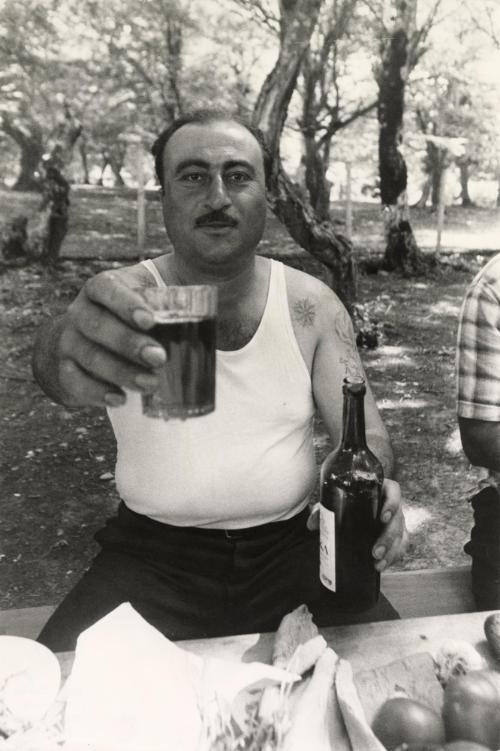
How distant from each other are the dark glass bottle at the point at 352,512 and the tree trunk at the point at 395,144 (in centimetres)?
124

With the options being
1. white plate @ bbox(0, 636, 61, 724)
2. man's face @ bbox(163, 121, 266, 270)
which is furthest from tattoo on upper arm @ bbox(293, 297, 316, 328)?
white plate @ bbox(0, 636, 61, 724)

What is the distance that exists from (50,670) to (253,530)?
1.99ft

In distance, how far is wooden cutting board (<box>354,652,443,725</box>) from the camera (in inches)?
36.2

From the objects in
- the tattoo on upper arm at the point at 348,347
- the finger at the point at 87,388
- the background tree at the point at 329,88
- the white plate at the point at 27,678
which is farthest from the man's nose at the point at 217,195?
the white plate at the point at 27,678

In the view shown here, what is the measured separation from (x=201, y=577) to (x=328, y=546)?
42cm

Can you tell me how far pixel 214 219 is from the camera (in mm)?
1452

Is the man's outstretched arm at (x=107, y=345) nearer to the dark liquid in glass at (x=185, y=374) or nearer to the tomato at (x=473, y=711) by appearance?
the dark liquid in glass at (x=185, y=374)

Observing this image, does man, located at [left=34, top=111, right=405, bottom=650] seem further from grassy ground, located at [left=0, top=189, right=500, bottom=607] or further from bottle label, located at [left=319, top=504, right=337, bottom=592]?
grassy ground, located at [left=0, top=189, right=500, bottom=607]

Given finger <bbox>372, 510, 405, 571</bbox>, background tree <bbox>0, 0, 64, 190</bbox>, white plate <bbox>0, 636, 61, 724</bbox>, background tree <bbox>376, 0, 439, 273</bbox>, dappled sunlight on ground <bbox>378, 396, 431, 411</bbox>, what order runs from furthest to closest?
dappled sunlight on ground <bbox>378, 396, 431, 411</bbox> → background tree <bbox>376, 0, 439, 273</bbox> → background tree <bbox>0, 0, 64, 190</bbox> → finger <bbox>372, 510, 405, 571</bbox> → white plate <bbox>0, 636, 61, 724</bbox>

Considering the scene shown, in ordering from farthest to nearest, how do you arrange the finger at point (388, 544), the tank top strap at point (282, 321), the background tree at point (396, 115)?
the background tree at point (396, 115) < the tank top strap at point (282, 321) < the finger at point (388, 544)

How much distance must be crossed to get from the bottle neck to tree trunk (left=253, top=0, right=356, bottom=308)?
1.16 m

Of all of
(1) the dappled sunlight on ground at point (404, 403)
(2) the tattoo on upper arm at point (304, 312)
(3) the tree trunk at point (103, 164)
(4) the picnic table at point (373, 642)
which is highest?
(3) the tree trunk at point (103, 164)

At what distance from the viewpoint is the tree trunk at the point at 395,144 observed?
205cm

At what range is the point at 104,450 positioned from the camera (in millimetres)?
2352
